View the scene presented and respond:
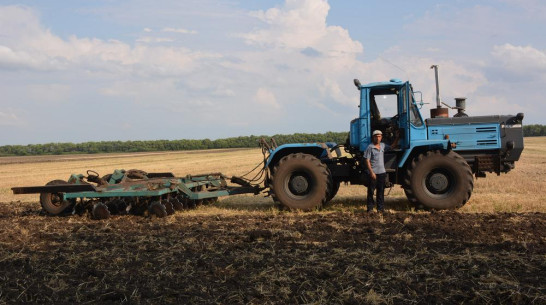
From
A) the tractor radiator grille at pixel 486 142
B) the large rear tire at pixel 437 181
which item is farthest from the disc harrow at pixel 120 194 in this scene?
the tractor radiator grille at pixel 486 142

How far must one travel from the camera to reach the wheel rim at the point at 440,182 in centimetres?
906

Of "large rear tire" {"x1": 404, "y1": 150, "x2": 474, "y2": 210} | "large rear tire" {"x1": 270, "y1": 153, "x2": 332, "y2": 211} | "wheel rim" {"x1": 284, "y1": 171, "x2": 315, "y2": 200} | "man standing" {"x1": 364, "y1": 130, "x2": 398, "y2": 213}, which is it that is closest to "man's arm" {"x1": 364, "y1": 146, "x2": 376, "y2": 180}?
"man standing" {"x1": 364, "y1": 130, "x2": 398, "y2": 213}

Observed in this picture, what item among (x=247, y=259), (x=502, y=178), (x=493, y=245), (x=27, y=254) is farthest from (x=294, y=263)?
(x=502, y=178)

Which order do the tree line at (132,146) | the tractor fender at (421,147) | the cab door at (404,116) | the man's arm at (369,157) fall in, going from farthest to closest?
the tree line at (132,146) < the cab door at (404,116) < the tractor fender at (421,147) < the man's arm at (369,157)

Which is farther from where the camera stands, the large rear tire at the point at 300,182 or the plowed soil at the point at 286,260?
the large rear tire at the point at 300,182

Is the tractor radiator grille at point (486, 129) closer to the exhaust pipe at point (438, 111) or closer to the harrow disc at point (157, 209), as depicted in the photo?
the exhaust pipe at point (438, 111)

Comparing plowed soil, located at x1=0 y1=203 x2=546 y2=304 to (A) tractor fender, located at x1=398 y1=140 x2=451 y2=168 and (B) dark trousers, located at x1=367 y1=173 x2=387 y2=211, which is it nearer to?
(B) dark trousers, located at x1=367 y1=173 x2=387 y2=211

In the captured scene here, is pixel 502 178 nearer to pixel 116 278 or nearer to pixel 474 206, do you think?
pixel 474 206

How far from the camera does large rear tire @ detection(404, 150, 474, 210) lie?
8953mm

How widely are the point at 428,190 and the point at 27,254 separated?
6904 millimetres

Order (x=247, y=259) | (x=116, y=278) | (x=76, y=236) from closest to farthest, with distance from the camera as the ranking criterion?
1. (x=116, y=278)
2. (x=247, y=259)
3. (x=76, y=236)

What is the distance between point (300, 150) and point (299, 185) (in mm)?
796

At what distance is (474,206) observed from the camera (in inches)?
379

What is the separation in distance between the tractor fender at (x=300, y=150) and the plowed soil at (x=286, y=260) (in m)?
1.64
